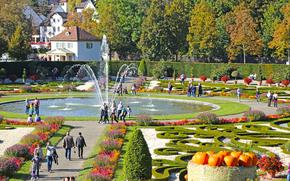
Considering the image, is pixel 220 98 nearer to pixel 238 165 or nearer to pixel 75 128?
pixel 75 128

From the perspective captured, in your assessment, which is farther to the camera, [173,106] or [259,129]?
[173,106]

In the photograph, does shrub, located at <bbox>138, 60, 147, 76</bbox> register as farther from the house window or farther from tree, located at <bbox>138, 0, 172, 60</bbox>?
the house window

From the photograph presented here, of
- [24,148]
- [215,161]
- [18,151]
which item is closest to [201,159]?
[215,161]

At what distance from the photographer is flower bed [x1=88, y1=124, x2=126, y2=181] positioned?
22641 millimetres

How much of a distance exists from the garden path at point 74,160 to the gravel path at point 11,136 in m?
2.73

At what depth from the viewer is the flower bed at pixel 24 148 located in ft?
81.0

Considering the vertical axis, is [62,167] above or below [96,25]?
below

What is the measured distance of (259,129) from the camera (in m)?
37.3

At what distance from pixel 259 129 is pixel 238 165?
56.5 feet

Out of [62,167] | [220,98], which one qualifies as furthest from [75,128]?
[220,98]

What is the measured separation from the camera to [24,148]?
28.2m

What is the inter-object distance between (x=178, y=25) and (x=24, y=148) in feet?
232

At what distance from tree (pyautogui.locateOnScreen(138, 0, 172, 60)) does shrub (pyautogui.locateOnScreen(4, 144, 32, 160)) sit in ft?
220

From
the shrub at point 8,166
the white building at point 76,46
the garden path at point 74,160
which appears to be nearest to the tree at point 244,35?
the white building at point 76,46
